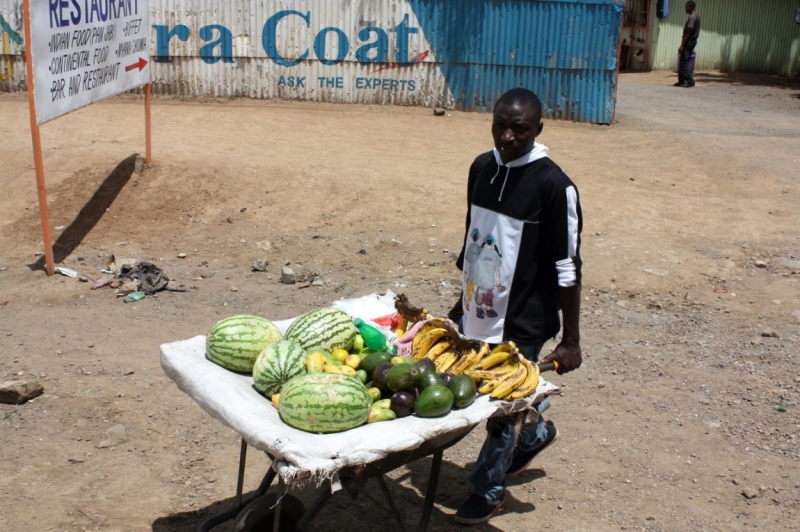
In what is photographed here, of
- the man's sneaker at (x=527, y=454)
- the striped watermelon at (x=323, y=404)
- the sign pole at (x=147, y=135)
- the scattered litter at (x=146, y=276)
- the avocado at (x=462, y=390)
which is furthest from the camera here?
the sign pole at (x=147, y=135)

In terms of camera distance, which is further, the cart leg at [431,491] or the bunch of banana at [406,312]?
the bunch of banana at [406,312]

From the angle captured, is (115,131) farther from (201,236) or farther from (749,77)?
(749,77)

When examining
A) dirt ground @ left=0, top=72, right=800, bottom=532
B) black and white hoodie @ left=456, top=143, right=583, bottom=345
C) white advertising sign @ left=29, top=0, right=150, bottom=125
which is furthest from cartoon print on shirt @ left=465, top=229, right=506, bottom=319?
white advertising sign @ left=29, top=0, right=150, bottom=125

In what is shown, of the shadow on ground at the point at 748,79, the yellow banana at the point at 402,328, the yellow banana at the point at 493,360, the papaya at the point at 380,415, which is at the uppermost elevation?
the shadow on ground at the point at 748,79

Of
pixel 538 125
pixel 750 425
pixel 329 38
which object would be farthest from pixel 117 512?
pixel 329 38

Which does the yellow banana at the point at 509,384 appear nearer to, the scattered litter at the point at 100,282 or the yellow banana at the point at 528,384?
the yellow banana at the point at 528,384

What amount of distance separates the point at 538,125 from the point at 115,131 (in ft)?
30.1

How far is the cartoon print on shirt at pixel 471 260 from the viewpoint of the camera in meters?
3.86

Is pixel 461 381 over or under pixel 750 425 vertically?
over

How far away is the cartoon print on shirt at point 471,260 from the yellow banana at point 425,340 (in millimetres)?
320

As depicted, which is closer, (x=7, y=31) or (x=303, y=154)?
(x=303, y=154)

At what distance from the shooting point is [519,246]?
3686 millimetres

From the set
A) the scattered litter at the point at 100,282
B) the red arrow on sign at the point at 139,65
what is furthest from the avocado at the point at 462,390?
the red arrow on sign at the point at 139,65

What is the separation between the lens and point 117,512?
4.17m
